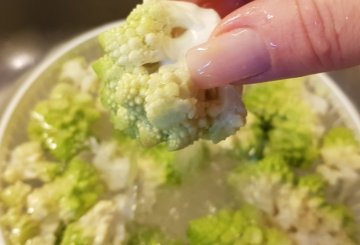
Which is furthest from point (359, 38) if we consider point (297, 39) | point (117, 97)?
point (117, 97)

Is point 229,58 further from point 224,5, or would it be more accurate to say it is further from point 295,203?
point 295,203

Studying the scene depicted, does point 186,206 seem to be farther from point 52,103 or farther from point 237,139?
point 52,103

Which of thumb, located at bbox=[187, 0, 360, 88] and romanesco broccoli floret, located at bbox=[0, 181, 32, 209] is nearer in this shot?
thumb, located at bbox=[187, 0, 360, 88]

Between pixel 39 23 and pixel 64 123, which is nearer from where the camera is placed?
pixel 64 123

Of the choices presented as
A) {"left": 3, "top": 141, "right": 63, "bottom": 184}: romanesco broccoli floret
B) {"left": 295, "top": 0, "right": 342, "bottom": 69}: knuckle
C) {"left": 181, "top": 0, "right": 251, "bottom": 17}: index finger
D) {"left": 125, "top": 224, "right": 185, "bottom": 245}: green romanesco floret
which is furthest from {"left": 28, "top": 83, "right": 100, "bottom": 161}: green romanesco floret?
{"left": 295, "top": 0, "right": 342, "bottom": 69}: knuckle

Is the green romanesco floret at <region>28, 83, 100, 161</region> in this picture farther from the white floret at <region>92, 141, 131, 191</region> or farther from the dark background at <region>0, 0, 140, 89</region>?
the dark background at <region>0, 0, 140, 89</region>

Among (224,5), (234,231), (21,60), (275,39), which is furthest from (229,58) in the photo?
(21,60)
